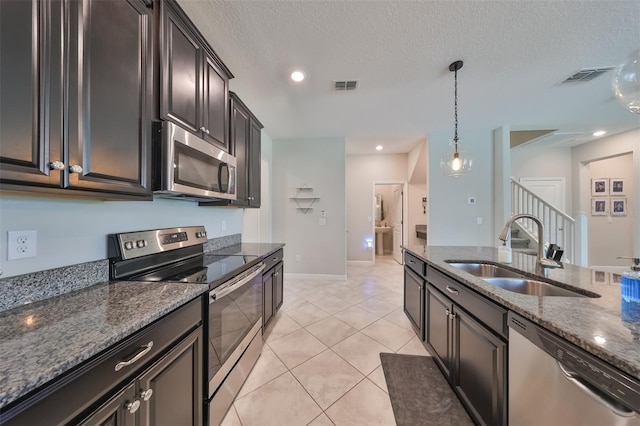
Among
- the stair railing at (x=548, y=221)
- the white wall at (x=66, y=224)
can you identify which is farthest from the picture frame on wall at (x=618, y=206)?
the white wall at (x=66, y=224)

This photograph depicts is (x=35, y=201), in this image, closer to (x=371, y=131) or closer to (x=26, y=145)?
(x=26, y=145)

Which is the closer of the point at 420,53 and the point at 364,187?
the point at 420,53

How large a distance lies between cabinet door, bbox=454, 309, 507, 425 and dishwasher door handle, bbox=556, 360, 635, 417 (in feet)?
0.93

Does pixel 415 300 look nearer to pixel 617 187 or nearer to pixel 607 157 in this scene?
Result: pixel 607 157

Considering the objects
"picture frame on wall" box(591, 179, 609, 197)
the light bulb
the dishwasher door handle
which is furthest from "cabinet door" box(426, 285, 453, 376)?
"picture frame on wall" box(591, 179, 609, 197)

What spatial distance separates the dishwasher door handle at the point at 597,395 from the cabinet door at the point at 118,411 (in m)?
1.49

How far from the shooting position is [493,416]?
1121mm

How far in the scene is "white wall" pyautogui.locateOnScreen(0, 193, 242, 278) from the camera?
36.2 inches

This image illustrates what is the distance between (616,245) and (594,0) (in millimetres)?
5848

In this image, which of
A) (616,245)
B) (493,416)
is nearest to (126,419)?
(493,416)

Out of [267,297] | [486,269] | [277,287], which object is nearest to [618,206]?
[486,269]

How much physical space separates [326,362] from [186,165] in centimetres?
190

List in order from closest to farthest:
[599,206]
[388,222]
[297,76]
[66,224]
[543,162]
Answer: [66,224]
[297,76]
[599,206]
[543,162]
[388,222]

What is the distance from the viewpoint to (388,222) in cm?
712
